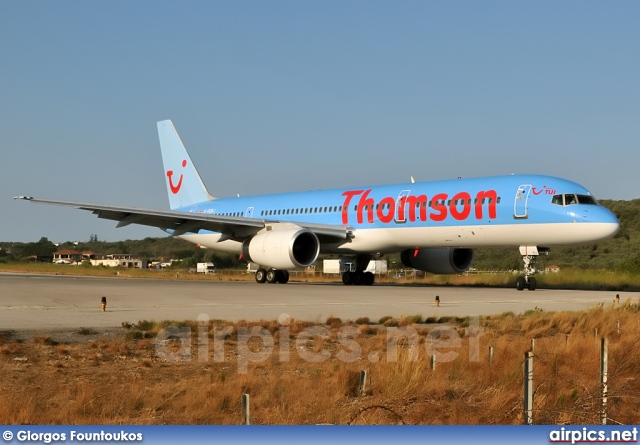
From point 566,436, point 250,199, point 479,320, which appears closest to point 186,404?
point 566,436

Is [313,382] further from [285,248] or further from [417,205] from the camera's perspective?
[285,248]

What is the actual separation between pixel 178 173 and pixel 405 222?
1718cm

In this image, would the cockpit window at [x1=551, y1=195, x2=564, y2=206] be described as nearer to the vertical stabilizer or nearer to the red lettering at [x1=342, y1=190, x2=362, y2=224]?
the red lettering at [x1=342, y1=190, x2=362, y2=224]

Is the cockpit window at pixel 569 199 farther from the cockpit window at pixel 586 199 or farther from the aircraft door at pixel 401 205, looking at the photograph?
the aircraft door at pixel 401 205

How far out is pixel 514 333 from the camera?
1488cm

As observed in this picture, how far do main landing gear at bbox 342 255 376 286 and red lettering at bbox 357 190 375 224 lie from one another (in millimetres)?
2708

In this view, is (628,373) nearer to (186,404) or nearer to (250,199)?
(186,404)

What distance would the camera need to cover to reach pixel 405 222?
3053cm

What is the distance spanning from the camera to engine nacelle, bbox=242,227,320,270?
3075 cm

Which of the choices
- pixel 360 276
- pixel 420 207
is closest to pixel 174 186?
pixel 360 276

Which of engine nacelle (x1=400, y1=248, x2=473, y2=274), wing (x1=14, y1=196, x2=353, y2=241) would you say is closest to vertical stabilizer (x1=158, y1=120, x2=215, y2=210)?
wing (x1=14, y1=196, x2=353, y2=241)

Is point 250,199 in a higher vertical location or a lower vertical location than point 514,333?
higher

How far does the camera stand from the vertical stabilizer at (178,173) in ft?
143

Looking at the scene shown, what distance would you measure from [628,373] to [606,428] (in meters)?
6.06
